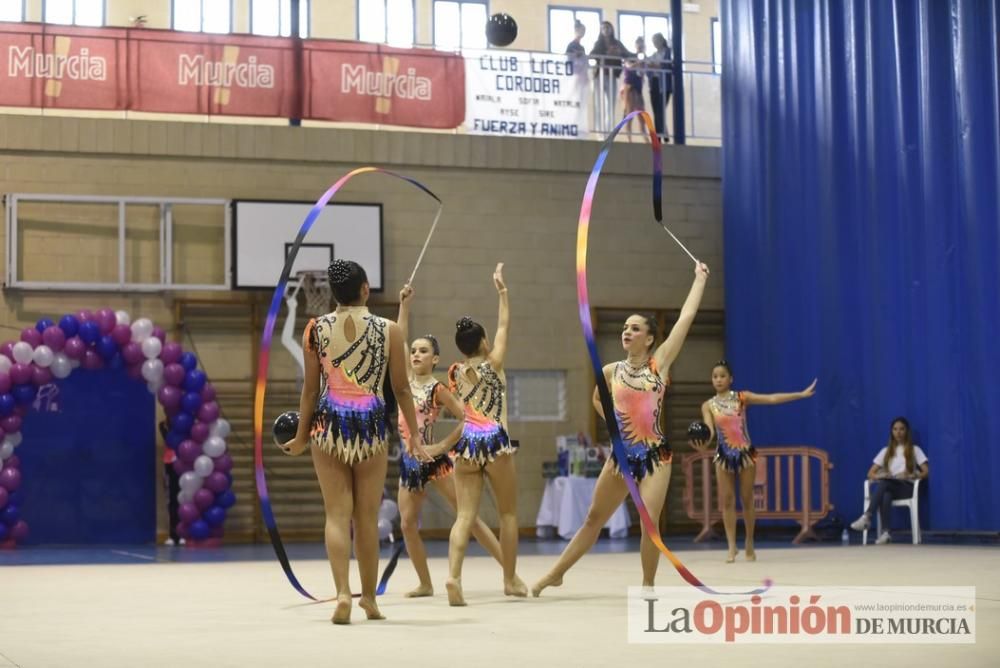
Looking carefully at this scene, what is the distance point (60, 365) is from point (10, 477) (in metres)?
1.23

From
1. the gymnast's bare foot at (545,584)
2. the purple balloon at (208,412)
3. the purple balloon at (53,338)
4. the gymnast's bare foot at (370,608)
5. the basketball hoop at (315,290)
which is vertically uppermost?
the basketball hoop at (315,290)

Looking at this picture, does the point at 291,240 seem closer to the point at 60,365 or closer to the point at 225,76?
the point at 225,76

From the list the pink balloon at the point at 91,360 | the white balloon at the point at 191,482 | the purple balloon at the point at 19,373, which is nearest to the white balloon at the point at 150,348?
the pink balloon at the point at 91,360

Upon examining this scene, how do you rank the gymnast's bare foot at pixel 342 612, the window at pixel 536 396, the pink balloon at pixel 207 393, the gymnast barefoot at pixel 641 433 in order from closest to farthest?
the gymnast's bare foot at pixel 342 612, the gymnast barefoot at pixel 641 433, the pink balloon at pixel 207 393, the window at pixel 536 396

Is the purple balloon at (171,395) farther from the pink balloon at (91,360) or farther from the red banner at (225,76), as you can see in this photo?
the red banner at (225,76)

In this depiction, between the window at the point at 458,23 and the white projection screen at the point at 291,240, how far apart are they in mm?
6455

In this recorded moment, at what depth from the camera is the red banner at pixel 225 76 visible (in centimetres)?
1469

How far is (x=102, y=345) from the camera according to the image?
1419cm

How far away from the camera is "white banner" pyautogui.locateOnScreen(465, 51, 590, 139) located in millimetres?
16094

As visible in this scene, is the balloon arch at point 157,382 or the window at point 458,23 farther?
the window at point 458,23

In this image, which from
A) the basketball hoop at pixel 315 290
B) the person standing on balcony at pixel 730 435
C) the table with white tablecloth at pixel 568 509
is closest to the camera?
the person standing on balcony at pixel 730 435

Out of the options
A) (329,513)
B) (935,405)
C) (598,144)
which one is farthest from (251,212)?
(329,513)

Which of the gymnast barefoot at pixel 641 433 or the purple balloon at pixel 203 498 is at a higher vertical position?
the gymnast barefoot at pixel 641 433

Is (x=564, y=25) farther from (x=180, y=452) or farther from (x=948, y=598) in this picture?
(x=948, y=598)
